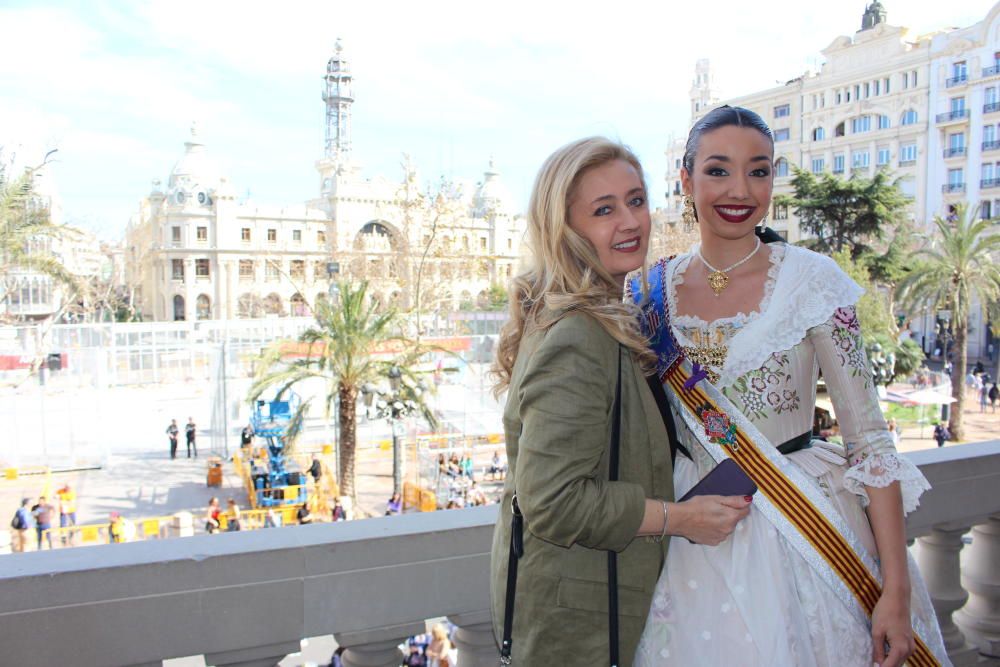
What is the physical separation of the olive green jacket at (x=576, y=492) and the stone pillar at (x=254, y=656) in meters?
0.56

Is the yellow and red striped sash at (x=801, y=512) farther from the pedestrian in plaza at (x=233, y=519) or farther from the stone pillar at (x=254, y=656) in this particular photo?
the pedestrian in plaza at (x=233, y=519)

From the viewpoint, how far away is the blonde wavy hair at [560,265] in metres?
1.38

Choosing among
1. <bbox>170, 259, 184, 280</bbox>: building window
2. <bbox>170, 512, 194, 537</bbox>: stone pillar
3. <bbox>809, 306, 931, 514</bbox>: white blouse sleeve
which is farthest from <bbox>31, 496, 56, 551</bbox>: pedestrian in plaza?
<bbox>170, 259, 184, 280</bbox>: building window

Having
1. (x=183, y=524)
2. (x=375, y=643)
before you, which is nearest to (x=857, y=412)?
(x=375, y=643)

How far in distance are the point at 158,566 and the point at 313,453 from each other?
1538 cm

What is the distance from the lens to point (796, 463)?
Answer: 1.57 meters

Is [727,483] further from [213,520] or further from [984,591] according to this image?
[213,520]

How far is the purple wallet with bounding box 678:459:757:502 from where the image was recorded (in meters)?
1.41

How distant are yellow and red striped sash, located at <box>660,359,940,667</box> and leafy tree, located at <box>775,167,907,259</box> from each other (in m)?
26.3

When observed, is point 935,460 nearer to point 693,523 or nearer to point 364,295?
point 693,523

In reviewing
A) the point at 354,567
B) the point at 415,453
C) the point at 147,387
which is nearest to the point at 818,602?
the point at 354,567

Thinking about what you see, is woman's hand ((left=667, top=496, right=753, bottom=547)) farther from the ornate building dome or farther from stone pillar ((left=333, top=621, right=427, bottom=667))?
the ornate building dome

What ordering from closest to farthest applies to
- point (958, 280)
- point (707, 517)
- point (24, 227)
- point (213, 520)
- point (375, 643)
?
point (707, 517) → point (375, 643) → point (213, 520) → point (24, 227) → point (958, 280)

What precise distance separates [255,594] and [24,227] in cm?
1511
